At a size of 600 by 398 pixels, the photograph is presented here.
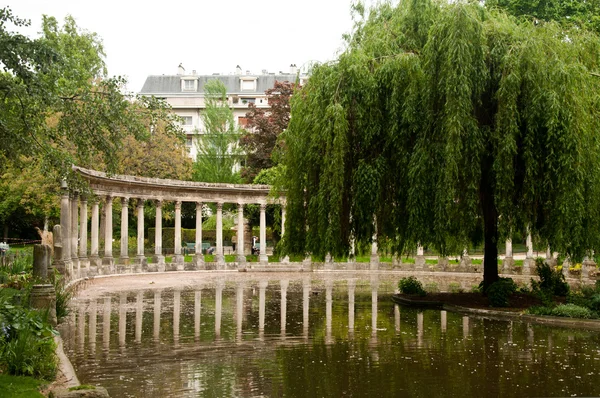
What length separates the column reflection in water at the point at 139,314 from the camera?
19.3 metres

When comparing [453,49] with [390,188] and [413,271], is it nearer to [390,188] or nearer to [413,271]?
[390,188]

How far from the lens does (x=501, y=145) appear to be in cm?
2316

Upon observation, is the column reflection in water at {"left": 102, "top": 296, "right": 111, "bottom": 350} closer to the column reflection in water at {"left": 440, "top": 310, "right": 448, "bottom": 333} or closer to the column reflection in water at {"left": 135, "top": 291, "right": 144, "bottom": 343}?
the column reflection in water at {"left": 135, "top": 291, "right": 144, "bottom": 343}

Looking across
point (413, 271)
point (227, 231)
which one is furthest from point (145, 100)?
point (227, 231)

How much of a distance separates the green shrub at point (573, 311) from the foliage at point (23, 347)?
1676 cm

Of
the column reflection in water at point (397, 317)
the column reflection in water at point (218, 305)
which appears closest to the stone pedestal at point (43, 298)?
the column reflection in water at point (218, 305)

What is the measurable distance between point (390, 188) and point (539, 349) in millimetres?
9471

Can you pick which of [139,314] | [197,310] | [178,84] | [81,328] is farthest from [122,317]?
[178,84]

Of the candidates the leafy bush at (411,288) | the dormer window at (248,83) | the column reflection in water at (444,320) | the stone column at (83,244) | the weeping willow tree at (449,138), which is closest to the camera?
the column reflection in water at (444,320)

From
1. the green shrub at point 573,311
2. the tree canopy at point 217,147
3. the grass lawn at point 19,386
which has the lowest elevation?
the green shrub at point 573,311

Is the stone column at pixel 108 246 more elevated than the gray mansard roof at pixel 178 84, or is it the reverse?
the gray mansard roof at pixel 178 84

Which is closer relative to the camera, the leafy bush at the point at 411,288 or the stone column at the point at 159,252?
the leafy bush at the point at 411,288

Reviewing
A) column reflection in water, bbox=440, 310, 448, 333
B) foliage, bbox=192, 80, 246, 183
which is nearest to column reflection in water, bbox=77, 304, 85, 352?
column reflection in water, bbox=440, 310, 448, 333

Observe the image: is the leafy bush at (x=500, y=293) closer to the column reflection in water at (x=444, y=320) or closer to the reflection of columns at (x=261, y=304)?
the column reflection in water at (x=444, y=320)
